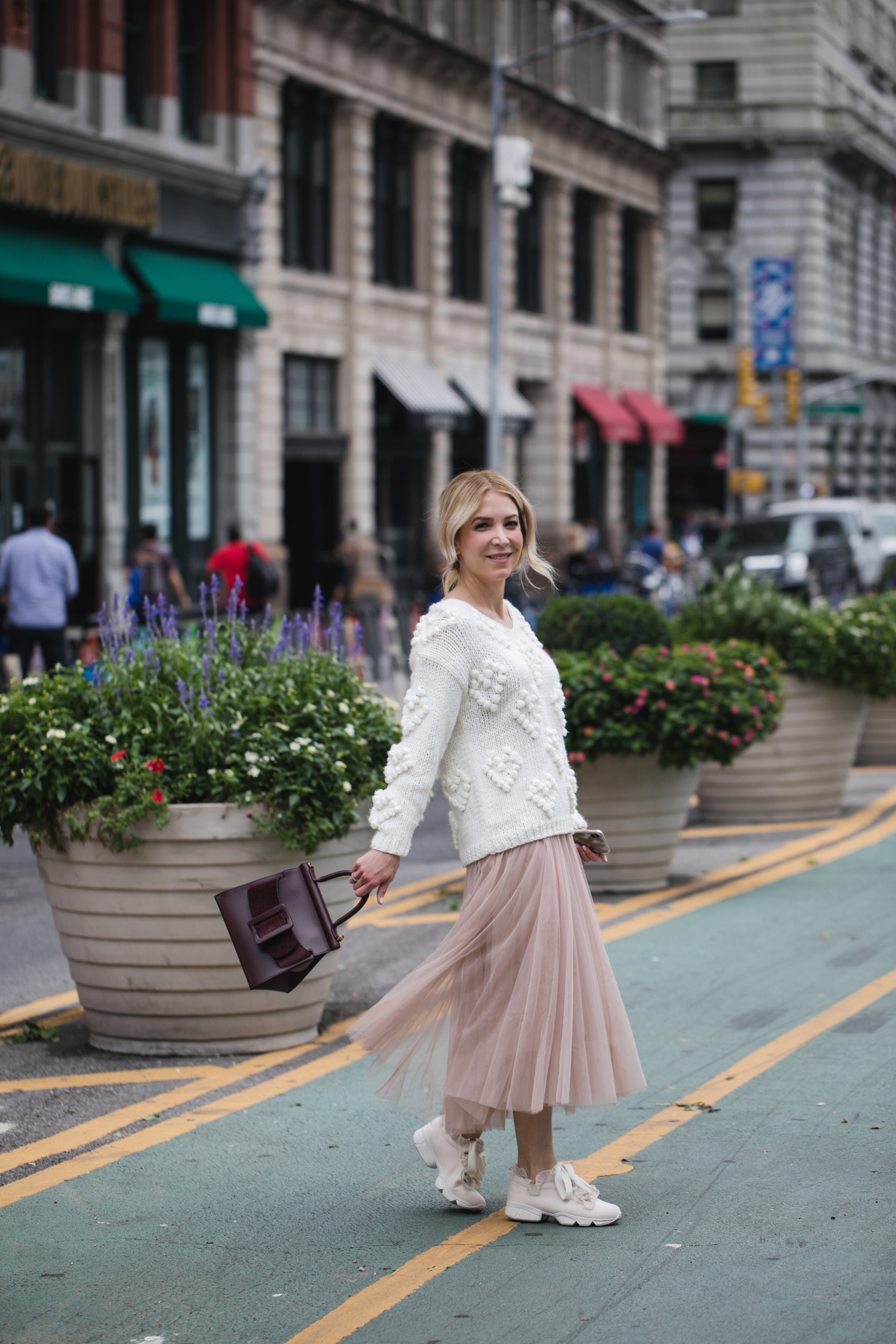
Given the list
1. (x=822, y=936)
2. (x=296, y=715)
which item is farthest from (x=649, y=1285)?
(x=822, y=936)

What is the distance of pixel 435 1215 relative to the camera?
15.9ft

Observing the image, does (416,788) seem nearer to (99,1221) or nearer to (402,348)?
(99,1221)

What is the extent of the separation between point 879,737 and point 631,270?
31.9 metres

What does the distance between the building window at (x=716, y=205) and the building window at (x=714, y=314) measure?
206cm

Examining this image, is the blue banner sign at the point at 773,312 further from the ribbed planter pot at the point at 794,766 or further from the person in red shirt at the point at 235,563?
the ribbed planter pot at the point at 794,766

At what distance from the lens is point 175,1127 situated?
18.5 feet

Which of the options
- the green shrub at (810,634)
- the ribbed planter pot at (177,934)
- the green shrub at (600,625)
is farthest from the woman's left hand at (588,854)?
the green shrub at (810,634)

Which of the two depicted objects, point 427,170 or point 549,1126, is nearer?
point 549,1126

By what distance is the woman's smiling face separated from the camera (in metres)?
4.75

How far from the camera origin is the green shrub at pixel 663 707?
8.88 m

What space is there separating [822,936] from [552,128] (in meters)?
32.8

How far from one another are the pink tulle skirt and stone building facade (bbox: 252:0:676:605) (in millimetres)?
18685

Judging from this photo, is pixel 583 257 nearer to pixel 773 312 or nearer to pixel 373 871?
pixel 773 312

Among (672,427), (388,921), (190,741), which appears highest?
(672,427)
